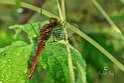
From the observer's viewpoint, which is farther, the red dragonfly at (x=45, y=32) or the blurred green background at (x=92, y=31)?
the blurred green background at (x=92, y=31)

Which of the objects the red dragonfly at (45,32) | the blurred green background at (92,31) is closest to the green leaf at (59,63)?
the red dragonfly at (45,32)

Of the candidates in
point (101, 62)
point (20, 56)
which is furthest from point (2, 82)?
point (101, 62)

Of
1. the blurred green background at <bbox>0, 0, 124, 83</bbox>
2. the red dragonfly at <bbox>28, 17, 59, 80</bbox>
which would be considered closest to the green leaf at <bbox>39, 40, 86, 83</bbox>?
the red dragonfly at <bbox>28, 17, 59, 80</bbox>

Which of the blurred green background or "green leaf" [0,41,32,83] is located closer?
"green leaf" [0,41,32,83]

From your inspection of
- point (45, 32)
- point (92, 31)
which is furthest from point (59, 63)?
point (92, 31)

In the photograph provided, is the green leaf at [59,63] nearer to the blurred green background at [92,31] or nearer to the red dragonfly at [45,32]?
the red dragonfly at [45,32]

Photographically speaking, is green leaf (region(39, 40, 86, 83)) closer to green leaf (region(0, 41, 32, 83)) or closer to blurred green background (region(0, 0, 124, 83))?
green leaf (region(0, 41, 32, 83))
